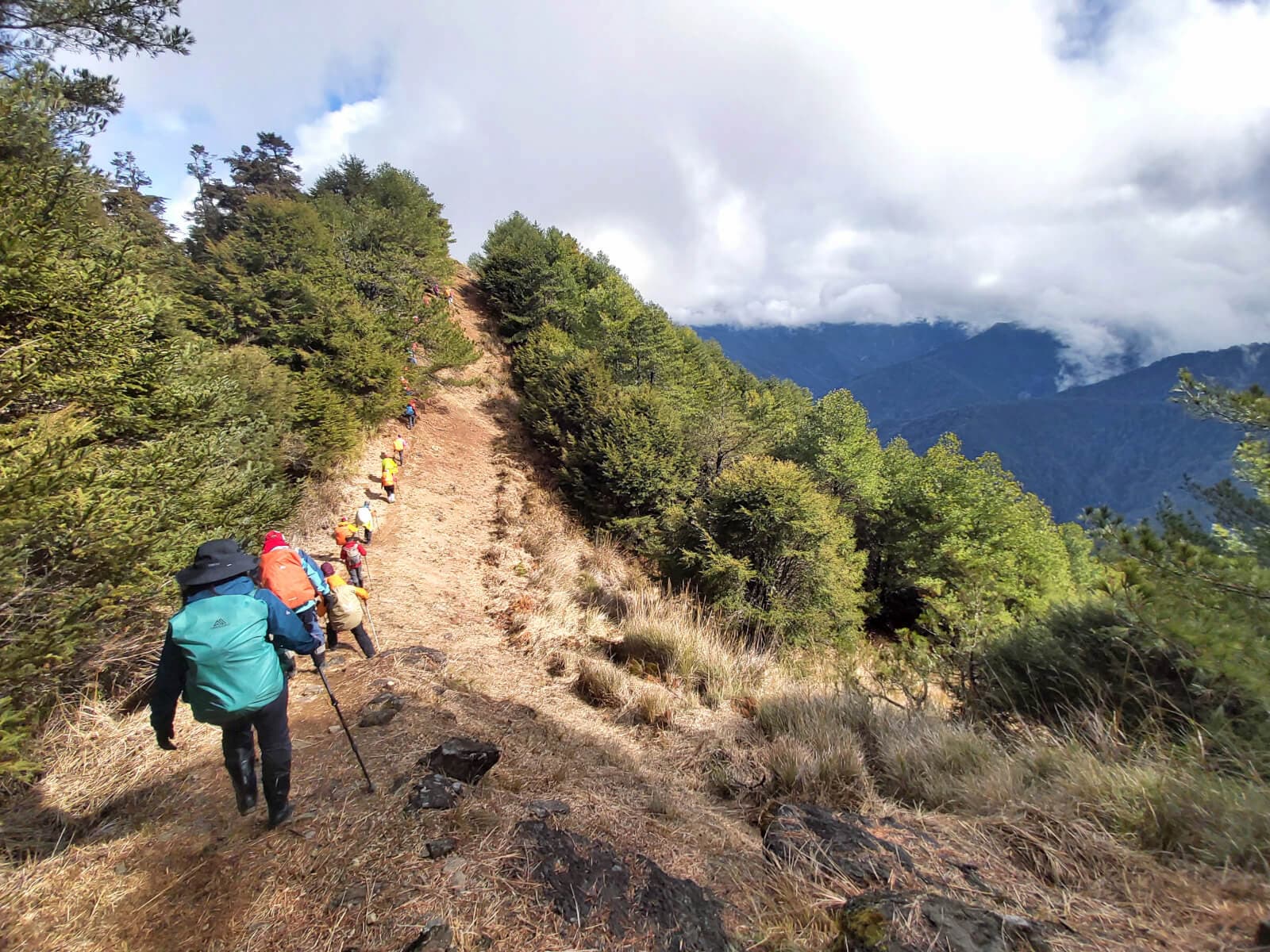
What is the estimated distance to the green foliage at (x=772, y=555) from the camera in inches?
412

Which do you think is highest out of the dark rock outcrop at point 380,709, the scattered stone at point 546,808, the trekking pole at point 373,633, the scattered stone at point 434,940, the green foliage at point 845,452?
the green foliage at point 845,452

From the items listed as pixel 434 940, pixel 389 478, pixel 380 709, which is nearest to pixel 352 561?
Answer: pixel 380 709

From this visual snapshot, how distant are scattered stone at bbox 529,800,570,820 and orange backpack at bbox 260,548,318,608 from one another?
2.76 meters

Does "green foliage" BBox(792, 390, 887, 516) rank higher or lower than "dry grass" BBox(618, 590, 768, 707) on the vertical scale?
higher

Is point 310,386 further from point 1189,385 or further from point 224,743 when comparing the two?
point 1189,385

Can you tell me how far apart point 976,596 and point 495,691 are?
5.36 meters

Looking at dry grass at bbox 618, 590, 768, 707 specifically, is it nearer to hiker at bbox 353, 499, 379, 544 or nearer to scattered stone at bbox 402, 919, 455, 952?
scattered stone at bbox 402, 919, 455, 952

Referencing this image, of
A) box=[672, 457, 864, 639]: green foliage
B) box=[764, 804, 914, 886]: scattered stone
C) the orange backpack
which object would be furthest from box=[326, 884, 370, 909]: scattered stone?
box=[672, 457, 864, 639]: green foliage

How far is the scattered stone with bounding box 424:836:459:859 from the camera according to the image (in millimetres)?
2709

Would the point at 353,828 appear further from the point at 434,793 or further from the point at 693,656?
the point at 693,656

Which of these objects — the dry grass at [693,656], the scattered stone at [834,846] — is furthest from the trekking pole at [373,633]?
the scattered stone at [834,846]

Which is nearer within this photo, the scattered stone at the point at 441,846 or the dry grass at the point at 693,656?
the scattered stone at the point at 441,846

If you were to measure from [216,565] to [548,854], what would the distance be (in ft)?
7.83

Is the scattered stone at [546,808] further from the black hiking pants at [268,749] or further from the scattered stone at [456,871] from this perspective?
the black hiking pants at [268,749]
